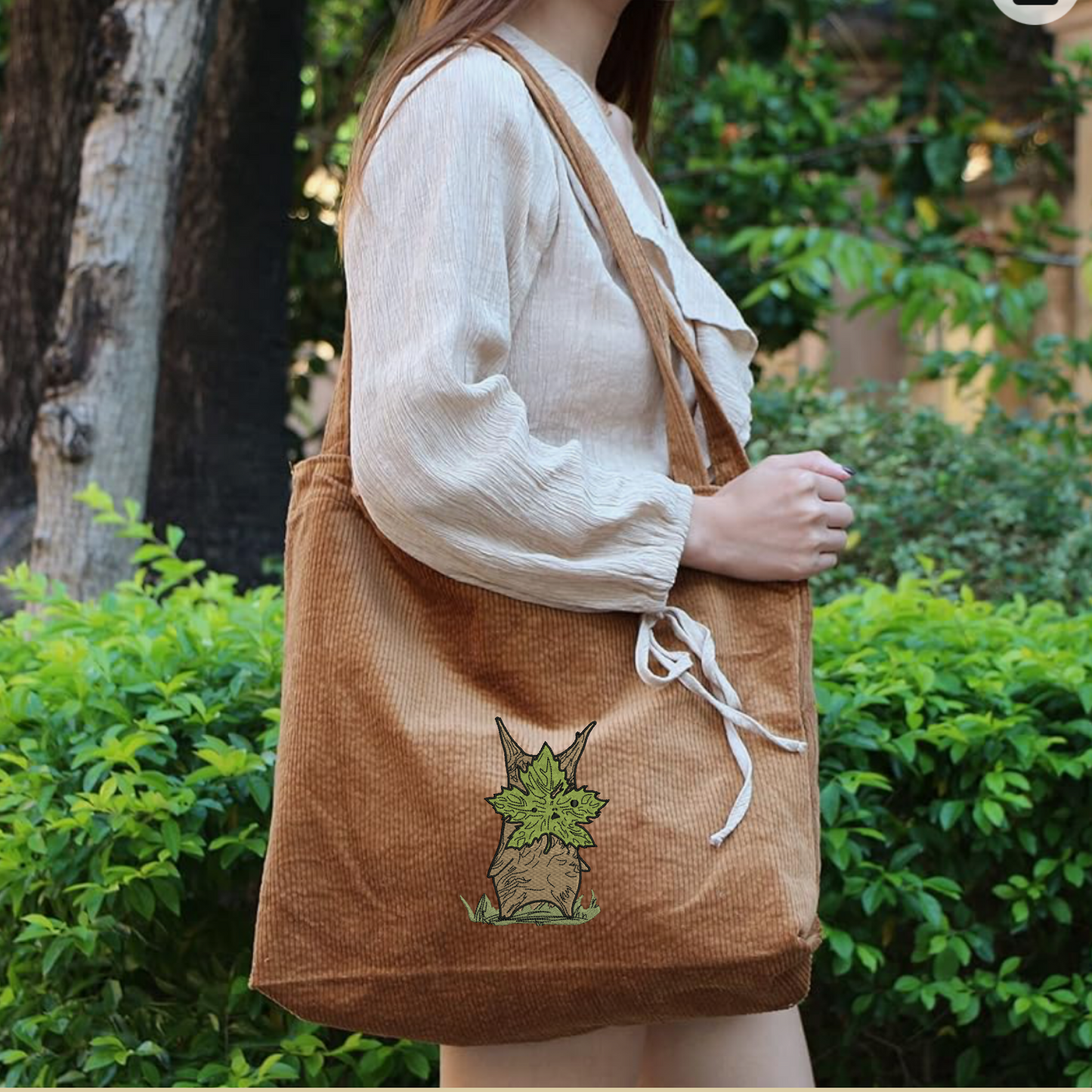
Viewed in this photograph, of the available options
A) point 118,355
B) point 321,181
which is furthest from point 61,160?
point 321,181

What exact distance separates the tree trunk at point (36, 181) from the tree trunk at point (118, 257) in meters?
1.13

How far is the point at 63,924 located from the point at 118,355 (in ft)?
5.99

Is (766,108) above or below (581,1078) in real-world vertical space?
above

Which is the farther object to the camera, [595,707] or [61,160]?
[61,160]

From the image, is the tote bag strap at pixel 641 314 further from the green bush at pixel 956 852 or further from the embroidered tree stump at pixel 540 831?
the green bush at pixel 956 852

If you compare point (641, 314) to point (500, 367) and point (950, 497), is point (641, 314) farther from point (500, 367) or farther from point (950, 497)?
point (950, 497)

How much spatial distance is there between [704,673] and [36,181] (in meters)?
4.09

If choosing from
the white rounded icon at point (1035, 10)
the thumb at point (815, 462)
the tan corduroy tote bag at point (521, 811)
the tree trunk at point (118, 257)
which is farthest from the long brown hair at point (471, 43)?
the tree trunk at point (118, 257)

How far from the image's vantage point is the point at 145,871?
84.7 inches

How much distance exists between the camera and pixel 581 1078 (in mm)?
1459

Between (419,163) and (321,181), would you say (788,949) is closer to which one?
(419,163)

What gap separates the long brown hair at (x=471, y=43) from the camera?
4.96ft

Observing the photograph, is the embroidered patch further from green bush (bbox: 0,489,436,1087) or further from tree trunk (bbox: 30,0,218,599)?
tree trunk (bbox: 30,0,218,599)

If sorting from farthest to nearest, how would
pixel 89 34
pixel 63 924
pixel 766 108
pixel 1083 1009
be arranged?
pixel 766 108 < pixel 89 34 < pixel 1083 1009 < pixel 63 924
